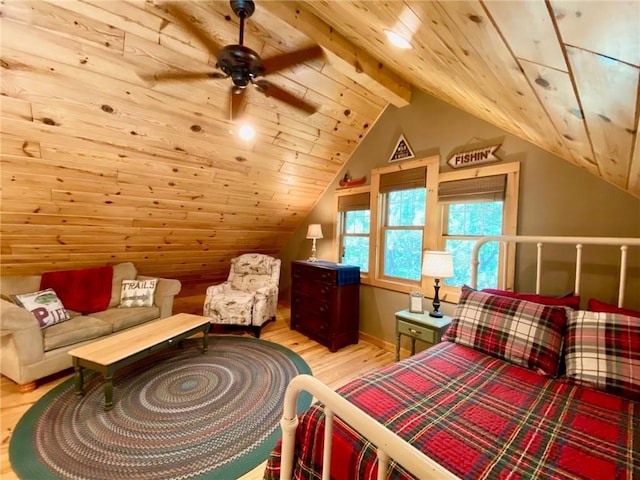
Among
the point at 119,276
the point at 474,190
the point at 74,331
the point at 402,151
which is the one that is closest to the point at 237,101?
the point at 402,151

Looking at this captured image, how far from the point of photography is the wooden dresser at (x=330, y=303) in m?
3.08

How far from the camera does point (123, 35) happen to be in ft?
5.74

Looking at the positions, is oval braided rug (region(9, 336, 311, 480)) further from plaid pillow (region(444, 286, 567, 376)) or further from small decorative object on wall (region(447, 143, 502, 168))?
small decorative object on wall (region(447, 143, 502, 168))

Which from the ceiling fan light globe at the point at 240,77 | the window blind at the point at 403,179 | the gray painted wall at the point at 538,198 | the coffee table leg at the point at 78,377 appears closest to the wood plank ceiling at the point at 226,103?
the gray painted wall at the point at 538,198

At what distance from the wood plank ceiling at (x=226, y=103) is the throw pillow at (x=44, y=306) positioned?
0.52 m

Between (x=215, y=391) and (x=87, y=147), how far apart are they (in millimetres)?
2258

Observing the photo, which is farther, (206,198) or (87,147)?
(206,198)

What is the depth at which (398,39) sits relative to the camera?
4.48 ft

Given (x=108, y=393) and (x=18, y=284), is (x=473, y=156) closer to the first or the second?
(x=108, y=393)

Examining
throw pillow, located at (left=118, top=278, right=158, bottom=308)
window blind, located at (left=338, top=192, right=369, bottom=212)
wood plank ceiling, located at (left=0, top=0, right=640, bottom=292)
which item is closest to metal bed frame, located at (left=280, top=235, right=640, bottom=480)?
wood plank ceiling, located at (left=0, top=0, right=640, bottom=292)

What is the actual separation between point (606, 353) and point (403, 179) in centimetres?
210

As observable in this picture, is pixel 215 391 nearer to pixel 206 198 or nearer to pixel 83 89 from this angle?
pixel 206 198

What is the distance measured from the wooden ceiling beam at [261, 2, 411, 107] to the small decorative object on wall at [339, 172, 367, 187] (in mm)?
911

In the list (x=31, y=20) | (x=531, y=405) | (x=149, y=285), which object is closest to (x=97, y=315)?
(x=149, y=285)
